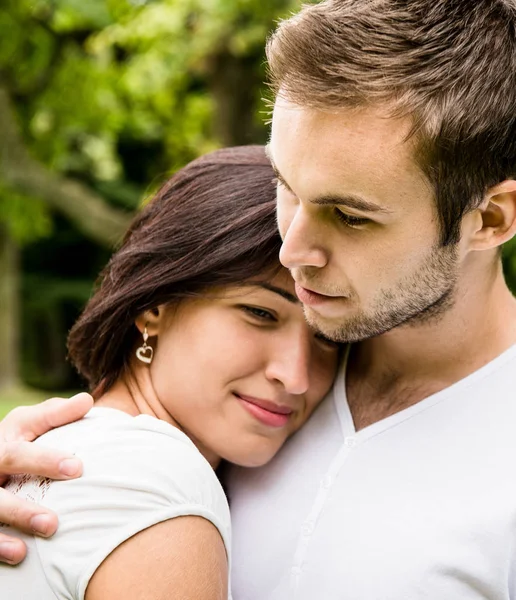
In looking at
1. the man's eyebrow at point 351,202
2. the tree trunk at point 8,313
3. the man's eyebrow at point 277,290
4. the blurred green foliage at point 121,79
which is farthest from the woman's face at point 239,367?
the tree trunk at point 8,313

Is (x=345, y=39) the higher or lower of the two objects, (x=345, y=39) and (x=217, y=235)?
the higher

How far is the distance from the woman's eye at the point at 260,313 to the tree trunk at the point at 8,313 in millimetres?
11766

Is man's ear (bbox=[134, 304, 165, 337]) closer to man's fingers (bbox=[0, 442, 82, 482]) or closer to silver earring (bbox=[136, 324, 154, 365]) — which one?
silver earring (bbox=[136, 324, 154, 365])

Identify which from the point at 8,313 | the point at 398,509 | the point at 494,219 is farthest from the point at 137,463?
the point at 8,313

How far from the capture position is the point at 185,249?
7.88 feet

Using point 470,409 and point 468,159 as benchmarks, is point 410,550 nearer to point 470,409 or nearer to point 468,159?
point 470,409

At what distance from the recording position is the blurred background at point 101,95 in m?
9.45

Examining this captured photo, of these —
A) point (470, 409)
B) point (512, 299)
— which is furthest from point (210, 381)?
point (512, 299)

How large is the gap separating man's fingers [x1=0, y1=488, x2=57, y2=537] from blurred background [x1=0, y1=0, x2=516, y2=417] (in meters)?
4.90

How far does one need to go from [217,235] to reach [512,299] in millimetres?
812

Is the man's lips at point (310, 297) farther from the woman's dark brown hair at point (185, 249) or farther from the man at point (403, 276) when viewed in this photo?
the woman's dark brown hair at point (185, 249)

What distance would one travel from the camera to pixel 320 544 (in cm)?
217

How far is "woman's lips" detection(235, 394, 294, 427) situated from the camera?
2383 mm

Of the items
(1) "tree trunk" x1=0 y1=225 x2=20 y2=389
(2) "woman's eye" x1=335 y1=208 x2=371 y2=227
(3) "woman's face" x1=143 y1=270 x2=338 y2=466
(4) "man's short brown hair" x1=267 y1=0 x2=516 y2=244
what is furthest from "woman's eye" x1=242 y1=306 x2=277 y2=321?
(1) "tree trunk" x1=0 y1=225 x2=20 y2=389
